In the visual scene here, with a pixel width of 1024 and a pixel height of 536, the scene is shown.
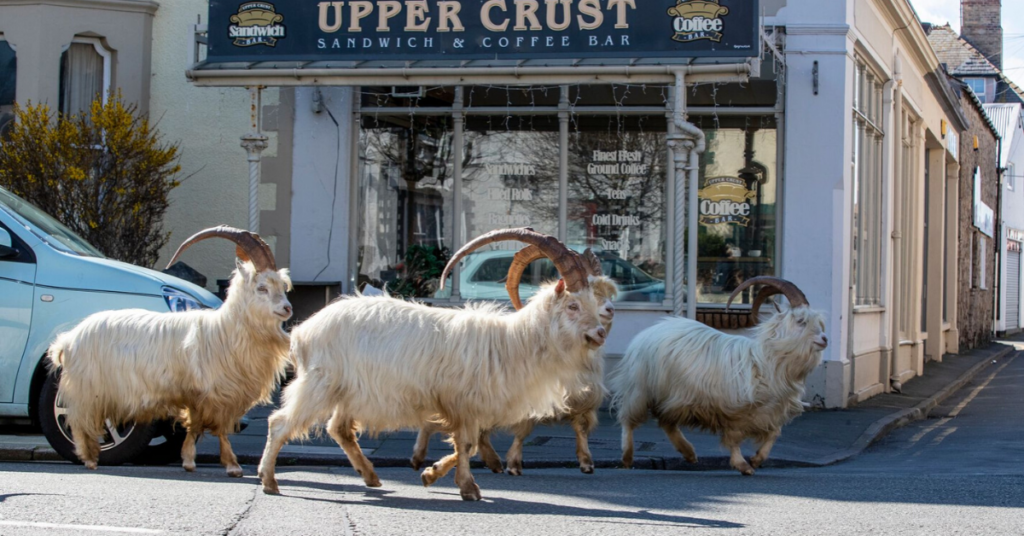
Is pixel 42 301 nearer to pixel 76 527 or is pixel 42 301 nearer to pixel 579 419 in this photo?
pixel 76 527

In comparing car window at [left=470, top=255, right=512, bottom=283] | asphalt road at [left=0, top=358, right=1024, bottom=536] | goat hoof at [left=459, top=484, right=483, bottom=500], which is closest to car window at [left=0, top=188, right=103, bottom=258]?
asphalt road at [left=0, top=358, right=1024, bottom=536]

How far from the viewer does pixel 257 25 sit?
1340cm

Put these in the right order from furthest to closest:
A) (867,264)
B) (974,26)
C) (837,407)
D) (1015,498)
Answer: (974,26), (867,264), (837,407), (1015,498)

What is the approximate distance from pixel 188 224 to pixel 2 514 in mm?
9655

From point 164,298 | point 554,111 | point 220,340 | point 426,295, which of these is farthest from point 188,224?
point 220,340

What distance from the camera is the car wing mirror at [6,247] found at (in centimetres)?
920

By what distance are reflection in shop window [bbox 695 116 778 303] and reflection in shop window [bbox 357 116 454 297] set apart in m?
3.50

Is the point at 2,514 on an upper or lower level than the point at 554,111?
lower

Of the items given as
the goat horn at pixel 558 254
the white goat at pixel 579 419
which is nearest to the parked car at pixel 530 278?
the white goat at pixel 579 419

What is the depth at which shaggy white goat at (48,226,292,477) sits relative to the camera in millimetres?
8516

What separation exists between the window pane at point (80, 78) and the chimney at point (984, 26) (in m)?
36.9

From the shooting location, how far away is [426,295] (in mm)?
15141

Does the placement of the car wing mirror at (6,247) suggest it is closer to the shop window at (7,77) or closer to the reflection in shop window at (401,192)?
the reflection in shop window at (401,192)

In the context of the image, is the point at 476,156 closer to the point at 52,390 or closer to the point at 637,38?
the point at 637,38
